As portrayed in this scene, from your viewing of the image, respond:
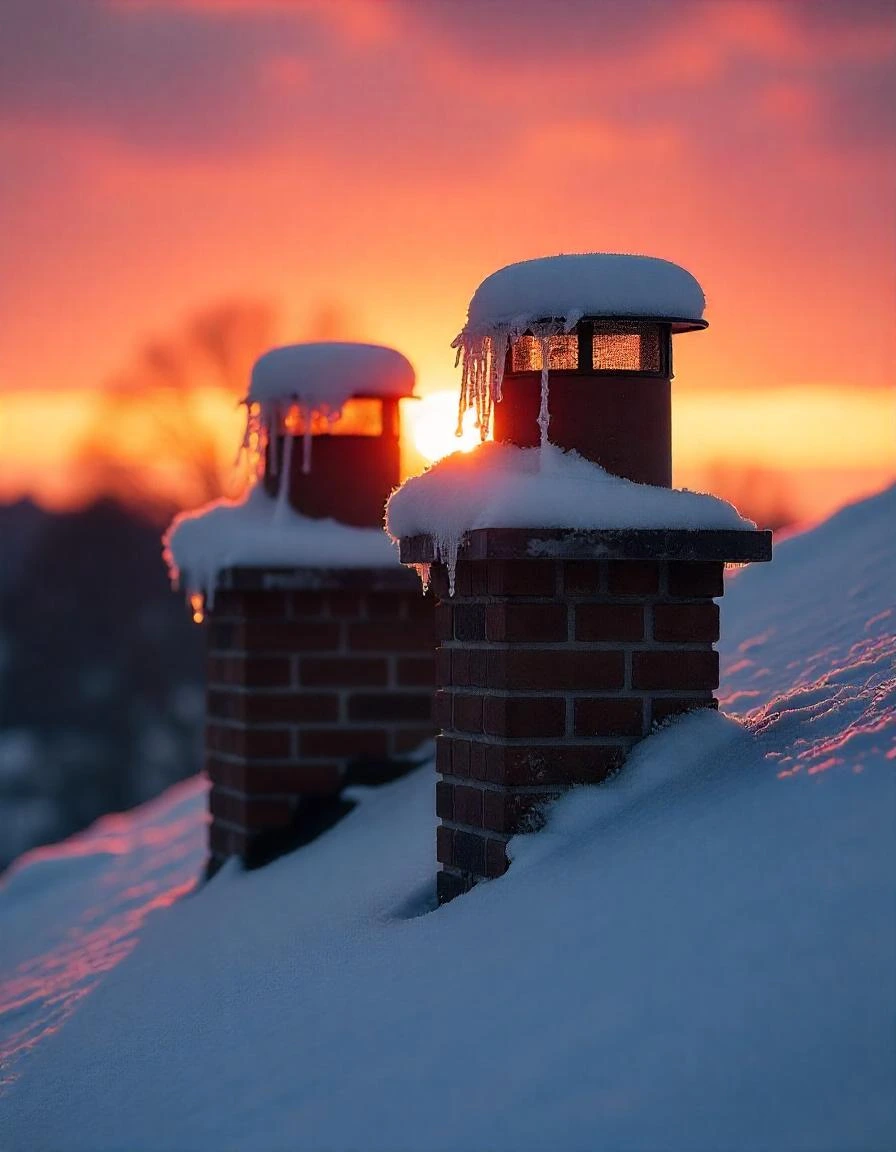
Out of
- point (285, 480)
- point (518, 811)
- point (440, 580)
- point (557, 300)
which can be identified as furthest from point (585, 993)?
point (285, 480)

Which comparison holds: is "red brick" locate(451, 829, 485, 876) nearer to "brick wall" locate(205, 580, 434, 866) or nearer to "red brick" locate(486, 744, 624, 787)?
"red brick" locate(486, 744, 624, 787)

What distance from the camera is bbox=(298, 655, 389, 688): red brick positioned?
230 inches

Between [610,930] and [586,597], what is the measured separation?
100 cm

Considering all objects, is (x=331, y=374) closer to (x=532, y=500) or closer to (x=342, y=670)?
(x=342, y=670)

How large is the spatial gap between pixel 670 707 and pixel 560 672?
33 cm

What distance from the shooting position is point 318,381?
20.0 ft

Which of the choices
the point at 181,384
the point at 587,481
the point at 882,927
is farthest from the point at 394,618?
the point at 181,384

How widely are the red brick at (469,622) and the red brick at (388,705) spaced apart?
1.85 metres

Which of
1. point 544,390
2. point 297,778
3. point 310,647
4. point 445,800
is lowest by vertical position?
point 297,778

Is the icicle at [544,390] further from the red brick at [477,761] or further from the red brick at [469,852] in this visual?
the red brick at [469,852]

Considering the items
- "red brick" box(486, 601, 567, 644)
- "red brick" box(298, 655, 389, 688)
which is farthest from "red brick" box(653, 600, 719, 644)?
"red brick" box(298, 655, 389, 688)

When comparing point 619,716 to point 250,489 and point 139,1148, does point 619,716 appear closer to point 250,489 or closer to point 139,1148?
point 139,1148

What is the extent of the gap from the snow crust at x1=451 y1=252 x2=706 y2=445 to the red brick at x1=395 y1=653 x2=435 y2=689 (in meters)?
1.89

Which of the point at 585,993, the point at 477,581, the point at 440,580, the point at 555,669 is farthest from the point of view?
the point at 440,580
